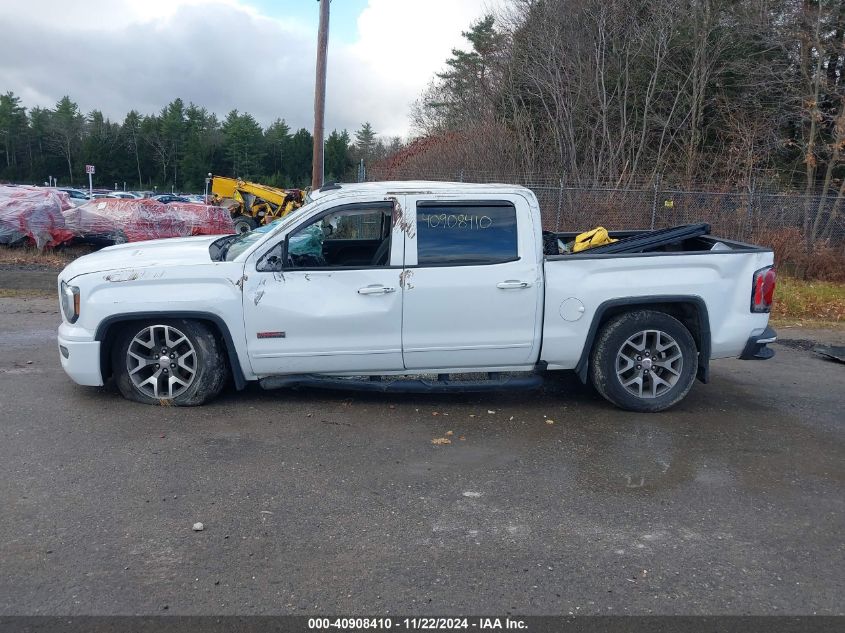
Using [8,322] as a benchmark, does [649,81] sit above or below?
above

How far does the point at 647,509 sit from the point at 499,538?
100 cm

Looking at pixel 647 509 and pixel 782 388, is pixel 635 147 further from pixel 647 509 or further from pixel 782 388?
pixel 647 509

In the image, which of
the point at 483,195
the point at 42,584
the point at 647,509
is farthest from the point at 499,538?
the point at 483,195

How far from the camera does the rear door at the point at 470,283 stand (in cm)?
560

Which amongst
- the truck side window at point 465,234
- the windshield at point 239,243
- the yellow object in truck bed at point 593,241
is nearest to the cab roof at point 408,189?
the truck side window at point 465,234

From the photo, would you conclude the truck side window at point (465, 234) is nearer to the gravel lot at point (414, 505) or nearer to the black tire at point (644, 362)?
the black tire at point (644, 362)

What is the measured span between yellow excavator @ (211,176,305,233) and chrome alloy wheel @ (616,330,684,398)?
21576 mm

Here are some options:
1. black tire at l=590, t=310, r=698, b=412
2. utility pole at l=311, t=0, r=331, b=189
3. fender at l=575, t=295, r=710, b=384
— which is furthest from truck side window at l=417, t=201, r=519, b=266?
utility pole at l=311, t=0, r=331, b=189

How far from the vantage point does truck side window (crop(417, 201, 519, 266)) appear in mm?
5648

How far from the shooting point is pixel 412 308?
5.59 meters

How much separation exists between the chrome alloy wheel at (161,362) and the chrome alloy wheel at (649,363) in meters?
3.51

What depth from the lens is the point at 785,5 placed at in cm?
1867

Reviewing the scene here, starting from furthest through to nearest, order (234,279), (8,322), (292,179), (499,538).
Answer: (292,179) → (8,322) → (234,279) → (499,538)

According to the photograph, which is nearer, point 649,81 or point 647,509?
point 647,509
